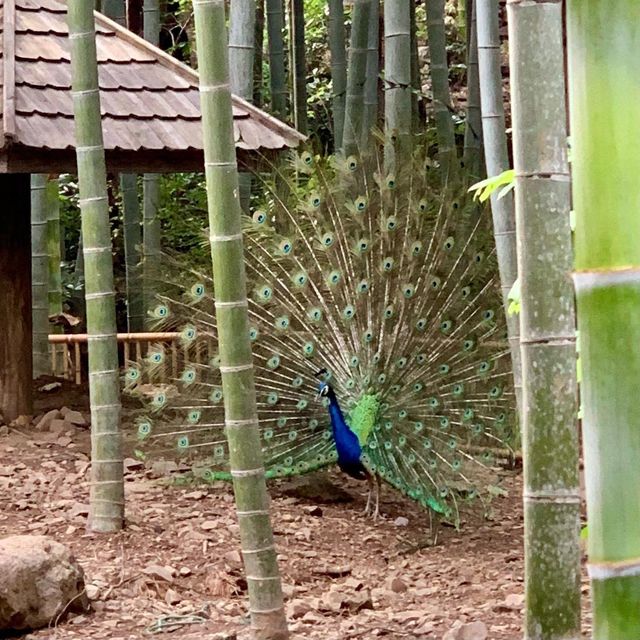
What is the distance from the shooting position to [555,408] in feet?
6.12

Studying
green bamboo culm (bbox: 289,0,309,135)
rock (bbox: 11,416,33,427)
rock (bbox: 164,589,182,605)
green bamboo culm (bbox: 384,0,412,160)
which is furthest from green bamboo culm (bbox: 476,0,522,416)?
green bamboo culm (bbox: 289,0,309,135)

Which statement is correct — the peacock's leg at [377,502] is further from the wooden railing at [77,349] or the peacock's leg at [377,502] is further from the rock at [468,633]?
the rock at [468,633]

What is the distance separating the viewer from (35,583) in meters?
4.19

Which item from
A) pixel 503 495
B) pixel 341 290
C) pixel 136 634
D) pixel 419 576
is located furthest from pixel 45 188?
pixel 136 634

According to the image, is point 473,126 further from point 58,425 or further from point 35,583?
point 35,583

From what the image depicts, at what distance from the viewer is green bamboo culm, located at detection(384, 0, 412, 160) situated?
655 cm

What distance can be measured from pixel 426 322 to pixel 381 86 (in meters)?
6.31

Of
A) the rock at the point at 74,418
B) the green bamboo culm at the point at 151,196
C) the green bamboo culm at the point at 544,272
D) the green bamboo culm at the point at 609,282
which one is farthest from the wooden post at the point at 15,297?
the green bamboo culm at the point at 609,282

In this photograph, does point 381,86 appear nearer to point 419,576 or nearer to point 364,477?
point 364,477

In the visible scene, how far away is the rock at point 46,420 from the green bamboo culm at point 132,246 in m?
2.02

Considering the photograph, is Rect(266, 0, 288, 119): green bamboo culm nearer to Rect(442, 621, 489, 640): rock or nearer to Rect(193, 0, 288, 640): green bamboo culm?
Rect(193, 0, 288, 640): green bamboo culm

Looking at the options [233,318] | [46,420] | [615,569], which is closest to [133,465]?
[46,420]

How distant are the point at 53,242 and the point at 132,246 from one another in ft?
2.90

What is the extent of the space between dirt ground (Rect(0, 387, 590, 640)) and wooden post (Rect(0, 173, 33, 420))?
0.27 metres
